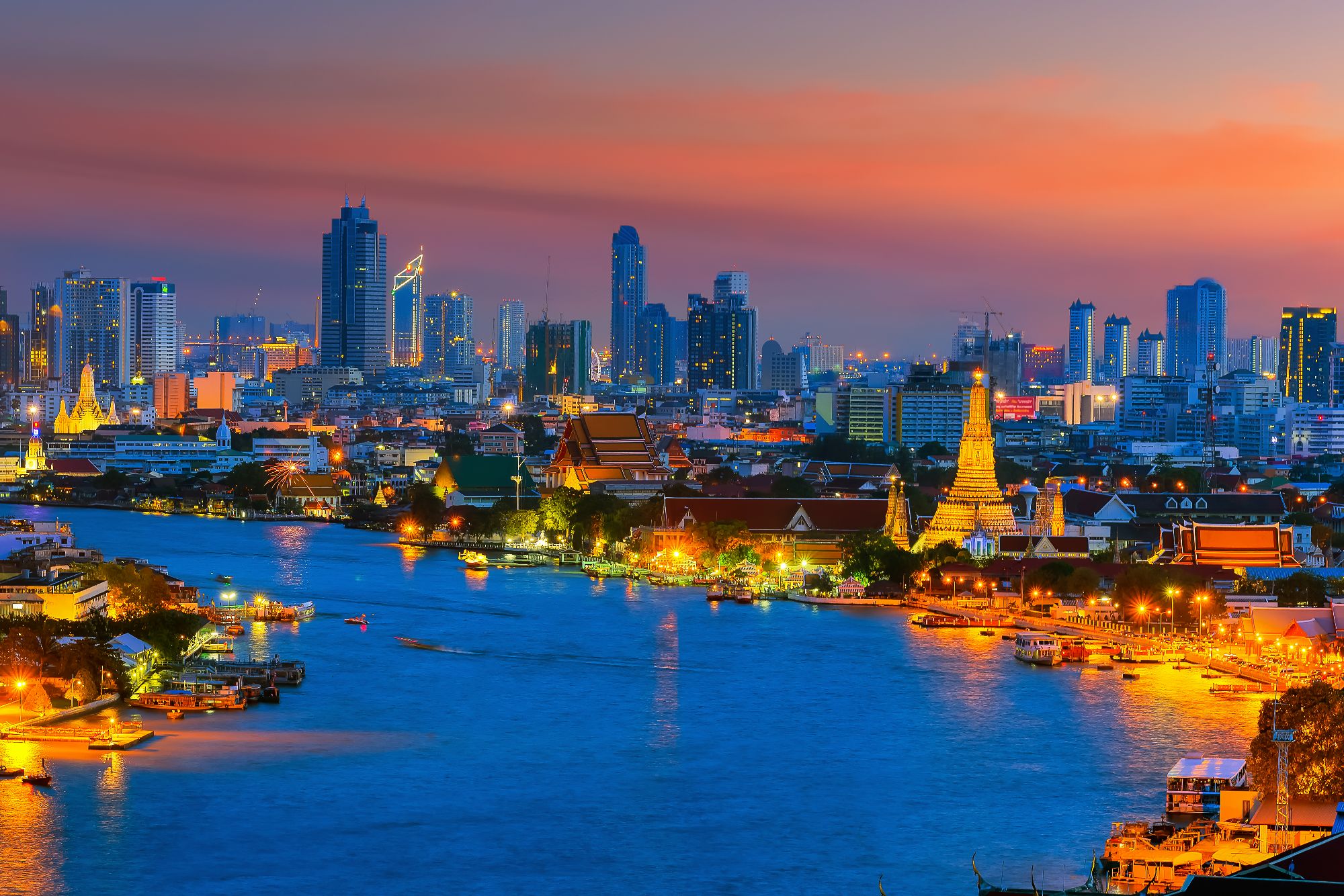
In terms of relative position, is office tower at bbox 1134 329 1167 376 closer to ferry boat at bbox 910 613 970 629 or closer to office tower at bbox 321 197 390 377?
office tower at bbox 321 197 390 377

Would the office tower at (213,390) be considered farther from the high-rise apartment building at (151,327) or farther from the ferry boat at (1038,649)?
the ferry boat at (1038,649)

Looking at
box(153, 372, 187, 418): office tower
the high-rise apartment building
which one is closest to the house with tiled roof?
box(153, 372, 187, 418): office tower

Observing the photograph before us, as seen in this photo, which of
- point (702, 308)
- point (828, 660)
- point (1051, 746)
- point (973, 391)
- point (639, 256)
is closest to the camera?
point (1051, 746)

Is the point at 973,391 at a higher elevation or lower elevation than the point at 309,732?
higher

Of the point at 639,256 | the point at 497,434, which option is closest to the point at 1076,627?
the point at 497,434

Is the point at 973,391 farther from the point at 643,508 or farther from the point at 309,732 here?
the point at 309,732

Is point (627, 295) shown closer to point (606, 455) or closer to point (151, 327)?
point (151, 327)

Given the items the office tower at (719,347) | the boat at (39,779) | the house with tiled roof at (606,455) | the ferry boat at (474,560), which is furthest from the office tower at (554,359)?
Result: the boat at (39,779)

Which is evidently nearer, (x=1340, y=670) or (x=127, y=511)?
(x=1340, y=670)
